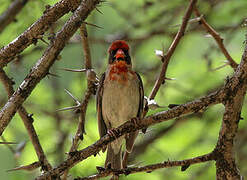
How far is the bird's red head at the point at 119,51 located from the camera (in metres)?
5.07

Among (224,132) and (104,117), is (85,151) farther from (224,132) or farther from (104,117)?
(104,117)

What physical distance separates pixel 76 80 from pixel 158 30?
1.45 metres

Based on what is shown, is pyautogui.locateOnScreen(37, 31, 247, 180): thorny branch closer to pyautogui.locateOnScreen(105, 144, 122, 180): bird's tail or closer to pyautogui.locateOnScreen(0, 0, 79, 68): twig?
pyautogui.locateOnScreen(0, 0, 79, 68): twig

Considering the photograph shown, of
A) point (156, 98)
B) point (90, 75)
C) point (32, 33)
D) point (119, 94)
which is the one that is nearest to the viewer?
point (32, 33)

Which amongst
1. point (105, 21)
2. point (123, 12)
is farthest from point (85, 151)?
Answer: point (105, 21)

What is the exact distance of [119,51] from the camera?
200 inches

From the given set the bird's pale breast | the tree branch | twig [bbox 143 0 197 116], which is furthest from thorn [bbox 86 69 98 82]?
the bird's pale breast

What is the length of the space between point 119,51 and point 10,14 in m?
1.29

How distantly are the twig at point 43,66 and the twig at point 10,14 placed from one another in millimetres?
1741

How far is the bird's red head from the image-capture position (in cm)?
507

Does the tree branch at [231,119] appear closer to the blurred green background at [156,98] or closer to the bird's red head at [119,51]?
the blurred green background at [156,98]

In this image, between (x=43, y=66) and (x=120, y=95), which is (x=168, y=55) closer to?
(x=120, y=95)

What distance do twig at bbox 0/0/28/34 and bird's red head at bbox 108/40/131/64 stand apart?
1147 mm


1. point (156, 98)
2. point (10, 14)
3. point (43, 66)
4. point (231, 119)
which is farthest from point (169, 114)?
point (156, 98)
